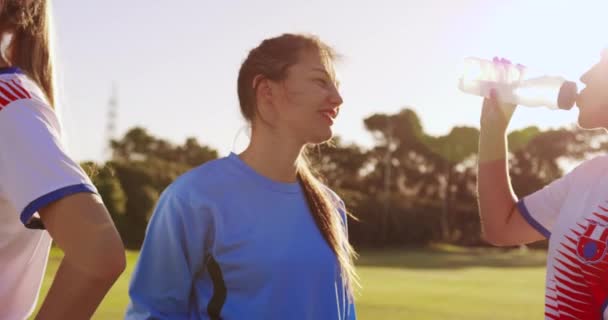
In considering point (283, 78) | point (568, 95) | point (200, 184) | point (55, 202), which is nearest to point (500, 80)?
point (568, 95)

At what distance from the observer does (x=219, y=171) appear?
335cm

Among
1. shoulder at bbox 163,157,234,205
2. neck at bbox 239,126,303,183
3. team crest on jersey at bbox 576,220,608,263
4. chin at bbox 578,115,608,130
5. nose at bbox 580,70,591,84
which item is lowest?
team crest on jersey at bbox 576,220,608,263

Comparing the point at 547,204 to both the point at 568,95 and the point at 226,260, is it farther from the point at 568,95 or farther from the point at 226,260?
the point at 226,260

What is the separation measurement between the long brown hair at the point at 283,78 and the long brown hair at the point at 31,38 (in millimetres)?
1418

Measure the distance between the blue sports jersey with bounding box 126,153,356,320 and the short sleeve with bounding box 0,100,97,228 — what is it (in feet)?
4.40

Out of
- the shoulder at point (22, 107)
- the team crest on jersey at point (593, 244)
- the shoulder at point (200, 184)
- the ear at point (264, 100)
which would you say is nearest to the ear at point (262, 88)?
the ear at point (264, 100)

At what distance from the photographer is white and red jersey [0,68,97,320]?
5.82 feet

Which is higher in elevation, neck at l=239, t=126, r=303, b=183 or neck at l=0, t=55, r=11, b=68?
neck at l=0, t=55, r=11, b=68

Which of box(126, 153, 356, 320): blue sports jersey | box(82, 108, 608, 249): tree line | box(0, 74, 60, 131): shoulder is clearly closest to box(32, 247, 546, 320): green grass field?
box(126, 153, 356, 320): blue sports jersey

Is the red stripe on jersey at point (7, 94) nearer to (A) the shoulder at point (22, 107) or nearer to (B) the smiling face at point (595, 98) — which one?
(A) the shoulder at point (22, 107)

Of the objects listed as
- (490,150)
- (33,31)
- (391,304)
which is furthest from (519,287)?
(33,31)

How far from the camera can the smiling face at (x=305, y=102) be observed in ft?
11.4

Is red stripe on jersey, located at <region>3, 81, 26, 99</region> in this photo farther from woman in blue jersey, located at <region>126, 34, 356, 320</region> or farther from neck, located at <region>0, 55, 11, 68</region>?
woman in blue jersey, located at <region>126, 34, 356, 320</region>

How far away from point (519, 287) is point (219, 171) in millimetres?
21394
